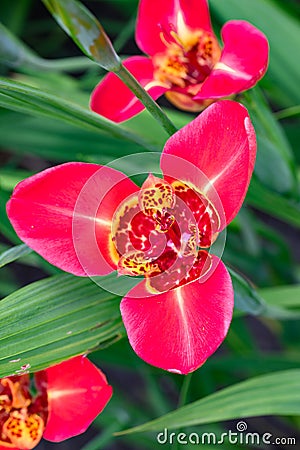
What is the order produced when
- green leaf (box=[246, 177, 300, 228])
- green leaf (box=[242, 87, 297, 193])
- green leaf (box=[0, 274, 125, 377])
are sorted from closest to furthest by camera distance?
green leaf (box=[0, 274, 125, 377]), green leaf (box=[242, 87, 297, 193]), green leaf (box=[246, 177, 300, 228])

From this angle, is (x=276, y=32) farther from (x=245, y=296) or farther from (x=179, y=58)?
(x=245, y=296)

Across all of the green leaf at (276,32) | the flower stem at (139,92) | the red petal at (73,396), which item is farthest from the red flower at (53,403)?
the green leaf at (276,32)

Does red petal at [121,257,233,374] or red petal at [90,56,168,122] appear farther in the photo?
red petal at [90,56,168,122]

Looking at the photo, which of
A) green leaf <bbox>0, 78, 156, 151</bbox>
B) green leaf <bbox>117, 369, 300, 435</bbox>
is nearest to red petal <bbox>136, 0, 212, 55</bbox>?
green leaf <bbox>0, 78, 156, 151</bbox>

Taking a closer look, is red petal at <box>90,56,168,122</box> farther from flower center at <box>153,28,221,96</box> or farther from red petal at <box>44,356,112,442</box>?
red petal at <box>44,356,112,442</box>

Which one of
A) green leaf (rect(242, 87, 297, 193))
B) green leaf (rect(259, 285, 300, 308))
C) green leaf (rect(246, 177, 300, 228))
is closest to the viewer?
green leaf (rect(242, 87, 297, 193))

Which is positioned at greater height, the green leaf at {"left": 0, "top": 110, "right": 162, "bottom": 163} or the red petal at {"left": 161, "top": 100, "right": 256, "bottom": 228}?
the red petal at {"left": 161, "top": 100, "right": 256, "bottom": 228}

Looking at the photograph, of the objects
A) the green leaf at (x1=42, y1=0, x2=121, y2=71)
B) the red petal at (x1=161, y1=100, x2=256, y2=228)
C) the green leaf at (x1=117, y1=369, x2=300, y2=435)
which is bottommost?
the green leaf at (x1=117, y1=369, x2=300, y2=435)
